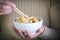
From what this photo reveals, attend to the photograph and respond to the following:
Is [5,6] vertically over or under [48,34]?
over

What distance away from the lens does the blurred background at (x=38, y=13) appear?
1.22ft

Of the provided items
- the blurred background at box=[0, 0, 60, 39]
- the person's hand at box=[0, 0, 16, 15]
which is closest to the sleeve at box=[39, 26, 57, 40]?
the blurred background at box=[0, 0, 60, 39]

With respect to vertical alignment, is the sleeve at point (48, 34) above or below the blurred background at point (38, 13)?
below

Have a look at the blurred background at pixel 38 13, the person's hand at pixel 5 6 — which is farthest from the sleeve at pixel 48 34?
the person's hand at pixel 5 6

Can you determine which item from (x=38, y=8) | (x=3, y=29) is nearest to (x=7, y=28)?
(x=3, y=29)

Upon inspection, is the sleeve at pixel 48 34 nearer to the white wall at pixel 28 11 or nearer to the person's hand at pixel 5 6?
the white wall at pixel 28 11

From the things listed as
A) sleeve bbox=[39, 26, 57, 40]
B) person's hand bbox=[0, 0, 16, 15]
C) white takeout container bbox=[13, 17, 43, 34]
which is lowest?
sleeve bbox=[39, 26, 57, 40]

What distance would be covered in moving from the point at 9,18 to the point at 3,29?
0.04 meters

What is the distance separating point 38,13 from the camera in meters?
0.38

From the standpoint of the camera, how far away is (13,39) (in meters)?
0.39

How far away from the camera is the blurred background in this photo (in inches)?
14.7

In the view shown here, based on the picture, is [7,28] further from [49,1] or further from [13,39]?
[49,1]

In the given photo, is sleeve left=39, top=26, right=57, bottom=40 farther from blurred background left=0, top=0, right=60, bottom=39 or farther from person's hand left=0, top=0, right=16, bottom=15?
person's hand left=0, top=0, right=16, bottom=15

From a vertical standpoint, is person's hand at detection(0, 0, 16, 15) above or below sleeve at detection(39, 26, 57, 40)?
above
